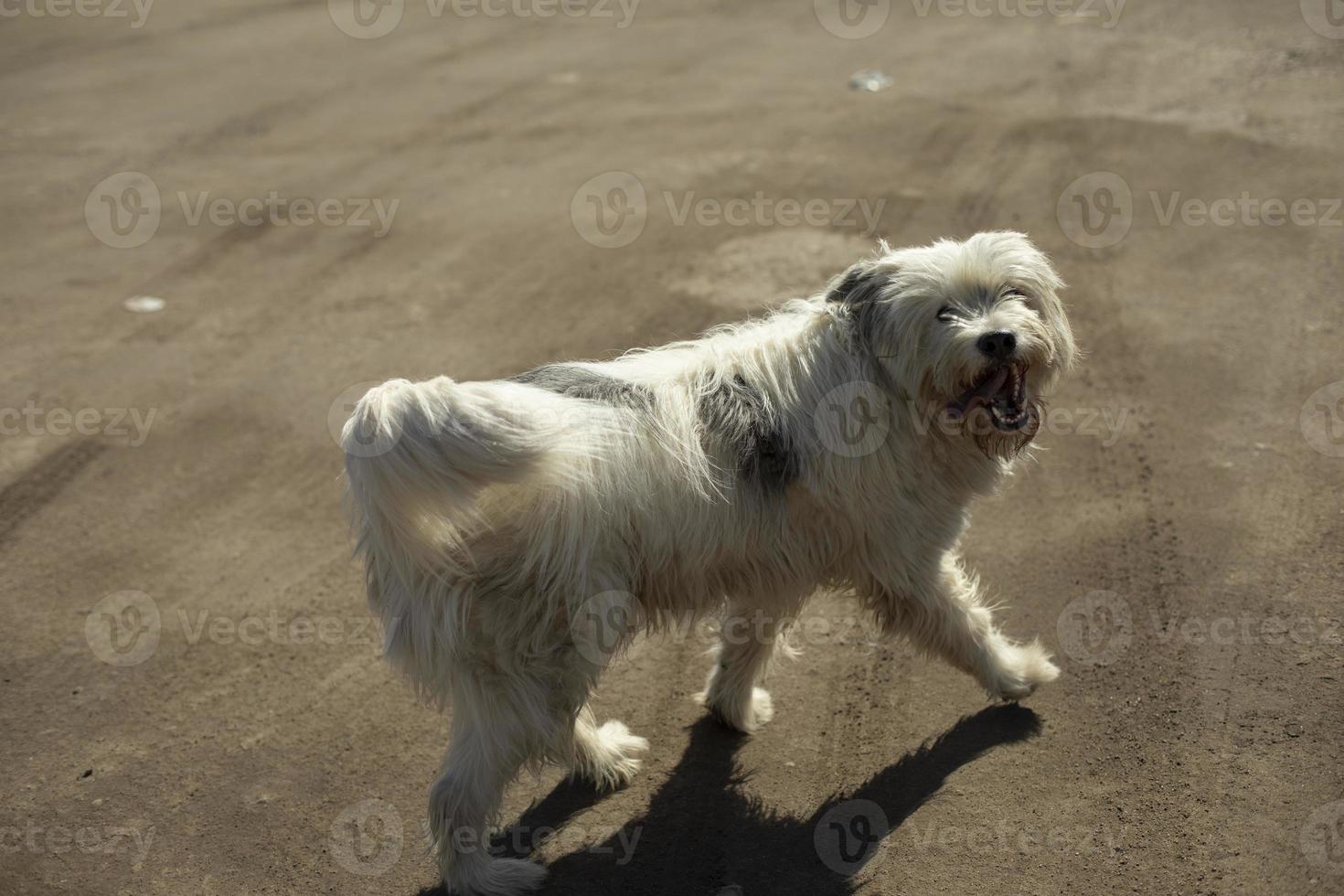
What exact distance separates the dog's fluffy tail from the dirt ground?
6.13ft

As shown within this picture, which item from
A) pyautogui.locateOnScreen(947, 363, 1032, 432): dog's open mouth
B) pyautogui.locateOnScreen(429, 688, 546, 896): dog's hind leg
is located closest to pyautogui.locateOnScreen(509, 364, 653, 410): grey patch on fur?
pyautogui.locateOnScreen(429, 688, 546, 896): dog's hind leg

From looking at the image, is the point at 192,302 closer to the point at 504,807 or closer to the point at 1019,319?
the point at 504,807

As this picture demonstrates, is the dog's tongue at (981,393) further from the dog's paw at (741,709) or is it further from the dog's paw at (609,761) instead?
the dog's paw at (609,761)

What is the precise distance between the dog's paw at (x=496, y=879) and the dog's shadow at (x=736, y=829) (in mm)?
88

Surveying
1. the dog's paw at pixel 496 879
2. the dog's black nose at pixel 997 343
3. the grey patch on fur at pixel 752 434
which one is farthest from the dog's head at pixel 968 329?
the dog's paw at pixel 496 879

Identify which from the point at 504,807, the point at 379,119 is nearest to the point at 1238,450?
the point at 504,807

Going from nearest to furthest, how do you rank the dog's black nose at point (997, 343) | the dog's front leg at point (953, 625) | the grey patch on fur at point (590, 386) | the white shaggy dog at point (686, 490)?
the white shaggy dog at point (686, 490) → the dog's black nose at point (997, 343) → the grey patch on fur at point (590, 386) → the dog's front leg at point (953, 625)

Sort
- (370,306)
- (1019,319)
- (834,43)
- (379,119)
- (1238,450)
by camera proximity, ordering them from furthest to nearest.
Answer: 1. (834,43)
2. (379,119)
3. (370,306)
4. (1238,450)
5. (1019,319)

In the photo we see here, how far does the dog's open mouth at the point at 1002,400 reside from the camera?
475 centimetres

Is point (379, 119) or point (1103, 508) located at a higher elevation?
point (379, 119)

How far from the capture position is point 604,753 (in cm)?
546

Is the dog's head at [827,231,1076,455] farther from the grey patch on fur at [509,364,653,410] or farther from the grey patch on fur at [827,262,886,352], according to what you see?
the grey patch on fur at [509,364,653,410]

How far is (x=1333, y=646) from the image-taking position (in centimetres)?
557

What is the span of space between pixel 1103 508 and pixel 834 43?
9231 millimetres
